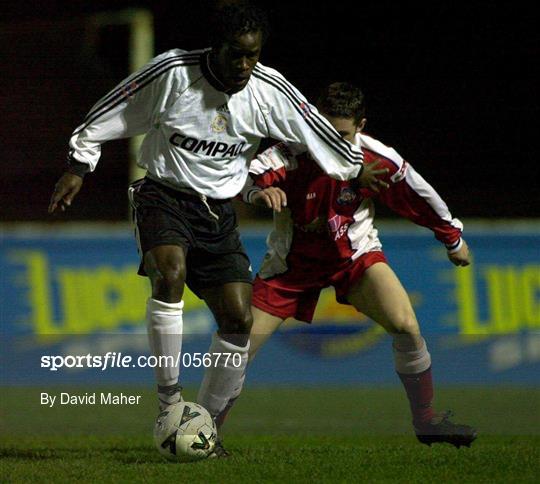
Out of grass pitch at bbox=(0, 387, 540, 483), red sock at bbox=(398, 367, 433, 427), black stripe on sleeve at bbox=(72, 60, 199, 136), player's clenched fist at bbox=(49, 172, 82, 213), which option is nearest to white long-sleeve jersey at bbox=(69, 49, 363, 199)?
black stripe on sleeve at bbox=(72, 60, 199, 136)

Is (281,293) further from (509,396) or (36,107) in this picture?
(36,107)

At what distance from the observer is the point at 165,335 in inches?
212

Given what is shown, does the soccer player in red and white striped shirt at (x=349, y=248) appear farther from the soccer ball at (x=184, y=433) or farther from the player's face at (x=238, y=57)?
the soccer ball at (x=184, y=433)

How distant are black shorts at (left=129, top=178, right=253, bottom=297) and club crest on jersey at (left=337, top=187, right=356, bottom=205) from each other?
68 cm

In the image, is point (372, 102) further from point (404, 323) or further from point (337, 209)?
point (404, 323)

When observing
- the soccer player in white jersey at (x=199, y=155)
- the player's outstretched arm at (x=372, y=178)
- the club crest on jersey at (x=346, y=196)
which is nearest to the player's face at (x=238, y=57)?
the soccer player in white jersey at (x=199, y=155)

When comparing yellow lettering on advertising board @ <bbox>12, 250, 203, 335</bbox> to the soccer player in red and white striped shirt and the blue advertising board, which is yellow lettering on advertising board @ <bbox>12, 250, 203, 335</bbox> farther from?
the soccer player in red and white striped shirt

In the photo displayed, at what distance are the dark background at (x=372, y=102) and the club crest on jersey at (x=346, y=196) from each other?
14.3 ft

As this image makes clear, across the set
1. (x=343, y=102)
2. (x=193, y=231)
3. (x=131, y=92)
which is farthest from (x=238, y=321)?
(x=343, y=102)

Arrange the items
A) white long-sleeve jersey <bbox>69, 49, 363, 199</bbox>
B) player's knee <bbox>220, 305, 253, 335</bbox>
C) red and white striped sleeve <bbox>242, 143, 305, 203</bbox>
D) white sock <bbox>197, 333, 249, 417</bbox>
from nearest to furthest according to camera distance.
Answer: white long-sleeve jersey <bbox>69, 49, 363, 199</bbox> < player's knee <bbox>220, 305, 253, 335</bbox> < white sock <bbox>197, 333, 249, 417</bbox> < red and white striped sleeve <bbox>242, 143, 305, 203</bbox>

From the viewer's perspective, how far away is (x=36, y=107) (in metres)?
10.4

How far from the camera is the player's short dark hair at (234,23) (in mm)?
5363

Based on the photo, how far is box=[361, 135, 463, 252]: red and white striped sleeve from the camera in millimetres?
6090

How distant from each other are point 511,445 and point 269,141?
4.81 m
